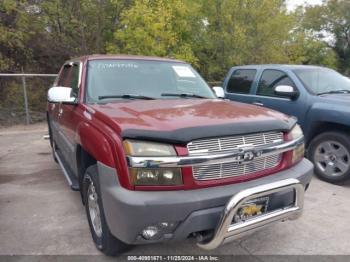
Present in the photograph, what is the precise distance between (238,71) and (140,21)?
4.84m

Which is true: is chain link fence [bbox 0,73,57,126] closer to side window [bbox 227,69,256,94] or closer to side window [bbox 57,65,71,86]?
side window [bbox 57,65,71,86]

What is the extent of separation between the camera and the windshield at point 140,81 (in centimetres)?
383

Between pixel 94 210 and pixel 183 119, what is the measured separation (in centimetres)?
126

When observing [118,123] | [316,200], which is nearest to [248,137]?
[118,123]

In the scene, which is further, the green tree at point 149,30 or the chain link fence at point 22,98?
the green tree at point 149,30

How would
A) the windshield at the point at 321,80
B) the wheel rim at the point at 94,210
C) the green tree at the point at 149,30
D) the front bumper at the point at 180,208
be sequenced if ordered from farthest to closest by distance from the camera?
the green tree at the point at 149,30
the windshield at the point at 321,80
the wheel rim at the point at 94,210
the front bumper at the point at 180,208

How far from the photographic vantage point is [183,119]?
2855mm

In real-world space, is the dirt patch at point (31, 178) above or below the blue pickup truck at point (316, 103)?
below

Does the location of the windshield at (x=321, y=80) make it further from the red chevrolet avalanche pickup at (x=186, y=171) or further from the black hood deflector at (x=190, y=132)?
the black hood deflector at (x=190, y=132)

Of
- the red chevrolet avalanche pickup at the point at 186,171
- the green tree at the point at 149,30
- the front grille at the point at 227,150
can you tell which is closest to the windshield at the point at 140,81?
the red chevrolet avalanche pickup at the point at 186,171

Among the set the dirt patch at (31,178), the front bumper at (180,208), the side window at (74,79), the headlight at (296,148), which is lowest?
the dirt patch at (31,178)

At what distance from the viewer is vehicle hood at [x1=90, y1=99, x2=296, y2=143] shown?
2.58m

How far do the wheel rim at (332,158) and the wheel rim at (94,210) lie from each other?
140 inches

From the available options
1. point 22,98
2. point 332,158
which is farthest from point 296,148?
point 22,98
